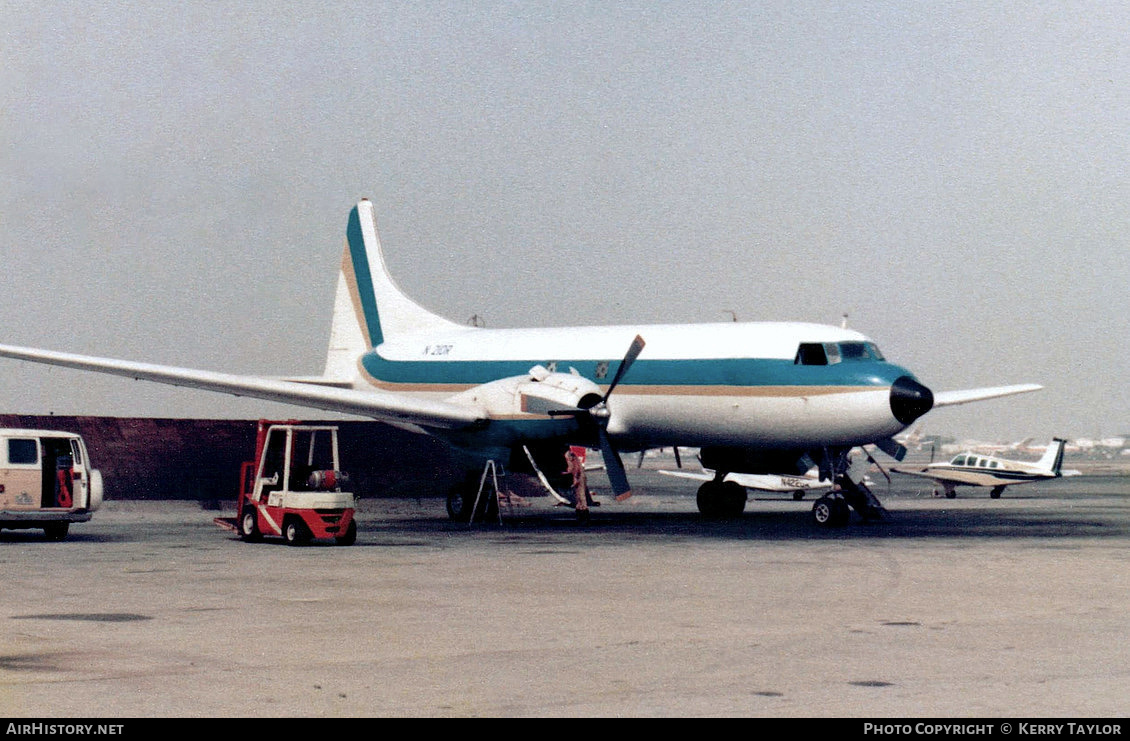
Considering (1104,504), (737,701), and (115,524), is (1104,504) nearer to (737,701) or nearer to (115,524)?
(115,524)

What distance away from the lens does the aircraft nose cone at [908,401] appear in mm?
27891

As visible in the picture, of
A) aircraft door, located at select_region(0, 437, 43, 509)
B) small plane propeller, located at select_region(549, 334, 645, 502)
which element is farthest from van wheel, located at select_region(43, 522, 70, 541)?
small plane propeller, located at select_region(549, 334, 645, 502)

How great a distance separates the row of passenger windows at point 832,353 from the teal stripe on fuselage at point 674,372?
175 mm

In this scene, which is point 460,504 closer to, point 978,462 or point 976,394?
point 976,394

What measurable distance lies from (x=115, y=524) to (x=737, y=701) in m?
24.2

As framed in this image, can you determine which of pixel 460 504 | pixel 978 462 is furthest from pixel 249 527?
pixel 978 462

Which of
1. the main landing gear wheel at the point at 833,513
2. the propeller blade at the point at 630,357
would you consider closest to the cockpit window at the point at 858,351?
the main landing gear wheel at the point at 833,513

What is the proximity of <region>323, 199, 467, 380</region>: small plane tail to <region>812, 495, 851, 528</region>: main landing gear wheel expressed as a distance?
41.5 ft

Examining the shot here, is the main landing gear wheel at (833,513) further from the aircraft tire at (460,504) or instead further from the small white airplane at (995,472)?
the small white airplane at (995,472)

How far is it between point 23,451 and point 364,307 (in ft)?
55.3

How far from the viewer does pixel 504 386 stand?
30688mm

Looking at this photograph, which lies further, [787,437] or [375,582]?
[787,437]

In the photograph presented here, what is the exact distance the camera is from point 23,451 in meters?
24.3

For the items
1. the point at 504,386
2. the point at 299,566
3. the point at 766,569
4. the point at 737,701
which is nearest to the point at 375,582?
the point at 299,566
